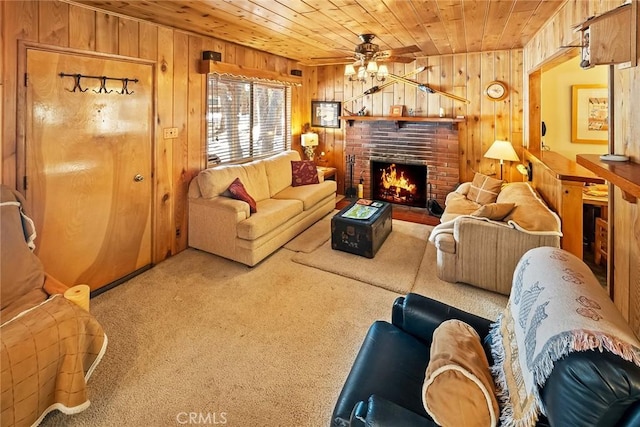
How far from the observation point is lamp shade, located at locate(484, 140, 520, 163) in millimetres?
4637

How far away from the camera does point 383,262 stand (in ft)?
12.4

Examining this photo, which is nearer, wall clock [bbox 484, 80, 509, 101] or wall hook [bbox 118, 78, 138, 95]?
wall hook [bbox 118, 78, 138, 95]

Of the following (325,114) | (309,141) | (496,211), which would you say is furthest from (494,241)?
(325,114)

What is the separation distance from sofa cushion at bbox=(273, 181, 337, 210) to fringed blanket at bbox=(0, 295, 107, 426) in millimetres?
3053

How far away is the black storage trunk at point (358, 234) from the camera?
382 centimetres

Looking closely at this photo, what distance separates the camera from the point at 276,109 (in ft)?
19.2

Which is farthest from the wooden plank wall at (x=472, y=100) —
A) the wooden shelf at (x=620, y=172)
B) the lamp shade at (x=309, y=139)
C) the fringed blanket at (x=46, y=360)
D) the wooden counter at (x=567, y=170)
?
the fringed blanket at (x=46, y=360)

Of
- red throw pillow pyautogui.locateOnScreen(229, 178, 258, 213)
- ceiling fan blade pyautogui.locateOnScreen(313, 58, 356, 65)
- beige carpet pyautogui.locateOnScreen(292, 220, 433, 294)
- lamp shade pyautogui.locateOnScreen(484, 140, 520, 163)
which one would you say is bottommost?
beige carpet pyautogui.locateOnScreen(292, 220, 433, 294)

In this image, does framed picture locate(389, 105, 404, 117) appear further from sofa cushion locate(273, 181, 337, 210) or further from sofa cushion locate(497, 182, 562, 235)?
sofa cushion locate(497, 182, 562, 235)

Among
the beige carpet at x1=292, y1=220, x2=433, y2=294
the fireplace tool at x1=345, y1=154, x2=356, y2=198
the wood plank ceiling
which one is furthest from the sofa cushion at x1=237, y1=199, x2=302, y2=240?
the fireplace tool at x1=345, y1=154, x2=356, y2=198

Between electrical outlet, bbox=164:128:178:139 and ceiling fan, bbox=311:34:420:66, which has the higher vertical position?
ceiling fan, bbox=311:34:420:66

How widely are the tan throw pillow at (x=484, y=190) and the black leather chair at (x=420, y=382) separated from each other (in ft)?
9.44

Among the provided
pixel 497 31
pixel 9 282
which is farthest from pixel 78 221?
pixel 497 31

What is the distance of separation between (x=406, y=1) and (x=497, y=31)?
5.39ft
